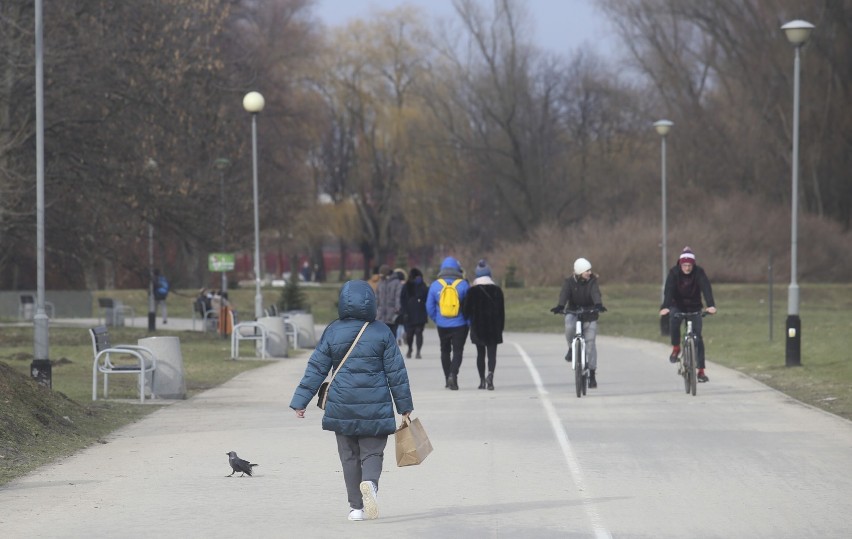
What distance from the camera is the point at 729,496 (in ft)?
34.4

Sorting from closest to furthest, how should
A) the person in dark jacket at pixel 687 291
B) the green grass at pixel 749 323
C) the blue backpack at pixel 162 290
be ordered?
the person in dark jacket at pixel 687 291 < the green grass at pixel 749 323 < the blue backpack at pixel 162 290

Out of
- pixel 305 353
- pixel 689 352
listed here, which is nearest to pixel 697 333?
pixel 689 352

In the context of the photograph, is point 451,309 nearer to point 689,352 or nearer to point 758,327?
point 689,352

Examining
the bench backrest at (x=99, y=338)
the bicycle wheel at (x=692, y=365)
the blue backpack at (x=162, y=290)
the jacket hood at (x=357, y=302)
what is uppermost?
the jacket hood at (x=357, y=302)

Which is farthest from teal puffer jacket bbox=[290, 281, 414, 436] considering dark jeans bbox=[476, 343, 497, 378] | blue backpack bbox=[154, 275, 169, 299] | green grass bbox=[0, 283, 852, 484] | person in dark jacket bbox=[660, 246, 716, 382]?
blue backpack bbox=[154, 275, 169, 299]

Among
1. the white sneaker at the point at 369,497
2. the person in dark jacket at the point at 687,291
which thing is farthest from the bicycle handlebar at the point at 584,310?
the white sneaker at the point at 369,497

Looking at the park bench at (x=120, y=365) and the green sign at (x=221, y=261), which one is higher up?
→ the green sign at (x=221, y=261)

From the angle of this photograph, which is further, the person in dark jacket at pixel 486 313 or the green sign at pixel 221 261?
the green sign at pixel 221 261

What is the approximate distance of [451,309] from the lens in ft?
67.1

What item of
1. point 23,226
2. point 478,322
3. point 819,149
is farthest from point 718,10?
point 478,322

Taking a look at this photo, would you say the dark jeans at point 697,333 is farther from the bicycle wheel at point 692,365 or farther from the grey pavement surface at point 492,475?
the grey pavement surface at point 492,475

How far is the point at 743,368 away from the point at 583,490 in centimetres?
1421

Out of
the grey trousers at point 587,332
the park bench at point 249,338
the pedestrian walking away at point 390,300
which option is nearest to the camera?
the grey trousers at point 587,332

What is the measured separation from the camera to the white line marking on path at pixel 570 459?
9.24m
